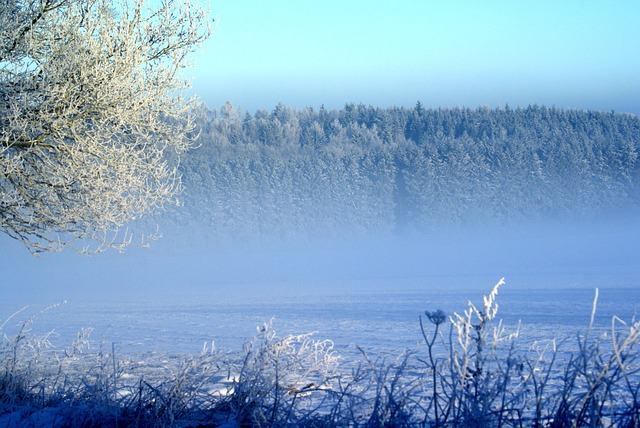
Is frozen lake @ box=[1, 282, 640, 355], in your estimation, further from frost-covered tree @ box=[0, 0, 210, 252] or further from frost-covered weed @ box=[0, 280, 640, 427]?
frost-covered weed @ box=[0, 280, 640, 427]

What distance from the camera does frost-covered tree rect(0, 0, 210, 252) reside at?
7.84 m

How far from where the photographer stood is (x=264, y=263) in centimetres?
4681

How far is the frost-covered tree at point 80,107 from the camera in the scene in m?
7.84

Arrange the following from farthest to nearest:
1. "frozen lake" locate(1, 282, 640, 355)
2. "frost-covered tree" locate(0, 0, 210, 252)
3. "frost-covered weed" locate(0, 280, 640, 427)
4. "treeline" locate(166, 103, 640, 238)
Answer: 1. "treeline" locate(166, 103, 640, 238)
2. "frozen lake" locate(1, 282, 640, 355)
3. "frost-covered tree" locate(0, 0, 210, 252)
4. "frost-covered weed" locate(0, 280, 640, 427)

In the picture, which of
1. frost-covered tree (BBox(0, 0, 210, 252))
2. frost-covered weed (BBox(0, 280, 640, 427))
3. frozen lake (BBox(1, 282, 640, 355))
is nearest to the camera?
frost-covered weed (BBox(0, 280, 640, 427))

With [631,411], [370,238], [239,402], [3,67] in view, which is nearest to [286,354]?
[239,402]

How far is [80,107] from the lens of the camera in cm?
808

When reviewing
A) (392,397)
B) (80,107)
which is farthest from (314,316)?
(392,397)

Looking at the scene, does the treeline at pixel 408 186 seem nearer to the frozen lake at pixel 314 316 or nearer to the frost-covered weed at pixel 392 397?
the frozen lake at pixel 314 316

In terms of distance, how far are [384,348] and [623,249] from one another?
3444 cm

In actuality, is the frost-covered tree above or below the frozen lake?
above

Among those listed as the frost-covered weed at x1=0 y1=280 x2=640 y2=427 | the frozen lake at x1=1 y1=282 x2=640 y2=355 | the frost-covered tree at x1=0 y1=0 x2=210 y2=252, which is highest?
the frost-covered tree at x1=0 y1=0 x2=210 y2=252

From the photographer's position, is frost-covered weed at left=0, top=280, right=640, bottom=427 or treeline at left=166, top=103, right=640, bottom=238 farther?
treeline at left=166, top=103, right=640, bottom=238

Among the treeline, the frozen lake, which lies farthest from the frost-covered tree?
the treeline
